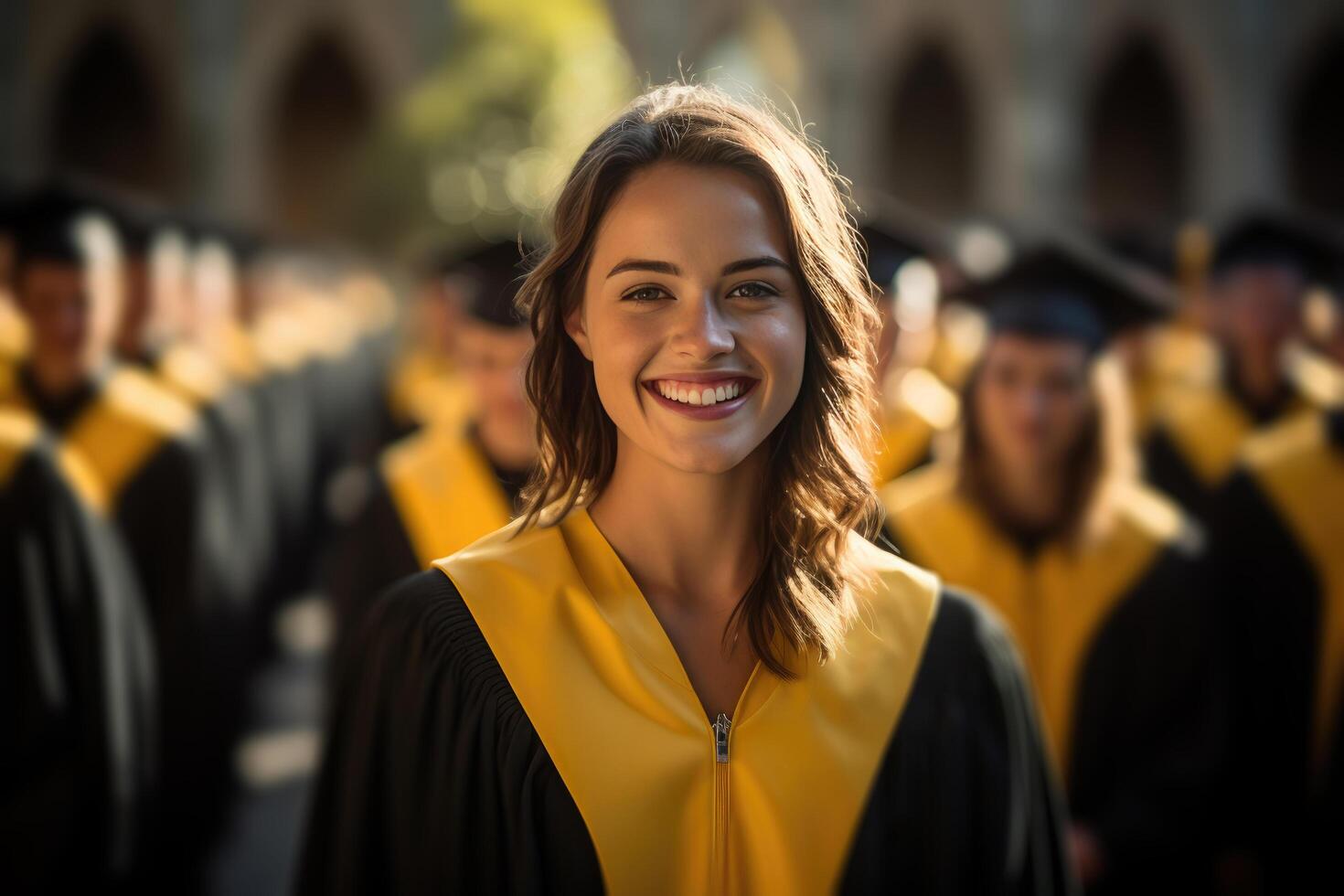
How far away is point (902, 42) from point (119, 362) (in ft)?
52.7

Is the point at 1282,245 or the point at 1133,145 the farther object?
the point at 1133,145

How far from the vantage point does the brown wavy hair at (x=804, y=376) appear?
1463 mm

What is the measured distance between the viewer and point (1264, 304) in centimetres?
483

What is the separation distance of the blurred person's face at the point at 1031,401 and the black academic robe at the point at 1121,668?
177mm

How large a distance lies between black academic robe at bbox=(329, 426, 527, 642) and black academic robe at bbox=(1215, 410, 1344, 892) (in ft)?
6.71

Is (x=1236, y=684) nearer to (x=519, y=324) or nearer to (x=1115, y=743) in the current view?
(x=1115, y=743)

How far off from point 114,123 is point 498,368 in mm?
21233

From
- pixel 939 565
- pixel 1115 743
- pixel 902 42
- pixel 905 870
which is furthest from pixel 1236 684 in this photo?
pixel 902 42

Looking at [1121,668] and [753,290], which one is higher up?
[753,290]

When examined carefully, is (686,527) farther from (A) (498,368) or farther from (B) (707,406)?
(A) (498,368)

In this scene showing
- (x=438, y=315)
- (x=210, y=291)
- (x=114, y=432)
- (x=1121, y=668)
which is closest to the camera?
(x=1121, y=668)

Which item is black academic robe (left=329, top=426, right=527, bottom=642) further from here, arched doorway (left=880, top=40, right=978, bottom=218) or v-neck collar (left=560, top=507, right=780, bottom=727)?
arched doorway (left=880, top=40, right=978, bottom=218)

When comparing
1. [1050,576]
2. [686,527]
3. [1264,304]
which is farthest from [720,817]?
[1264,304]

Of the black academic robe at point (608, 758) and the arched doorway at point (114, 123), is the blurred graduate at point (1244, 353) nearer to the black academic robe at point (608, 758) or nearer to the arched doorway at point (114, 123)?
the black academic robe at point (608, 758)
